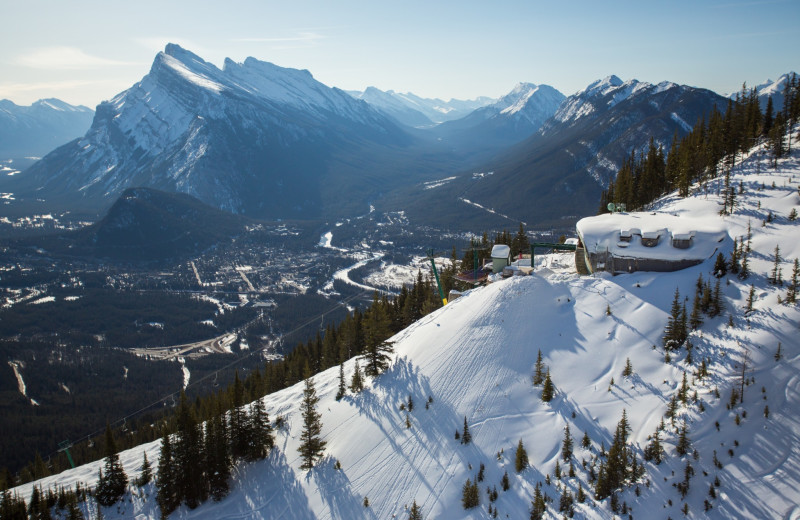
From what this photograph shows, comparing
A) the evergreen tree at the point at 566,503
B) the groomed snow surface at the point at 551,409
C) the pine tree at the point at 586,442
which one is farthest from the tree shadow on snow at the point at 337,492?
the pine tree at the point at 586,442

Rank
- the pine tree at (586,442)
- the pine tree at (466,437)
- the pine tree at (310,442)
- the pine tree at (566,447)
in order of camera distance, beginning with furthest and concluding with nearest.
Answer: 1. the pine tree at (310,442)
2. the pine tree at (466,437)
3. the pine tree at (586,442)
4. the pine tree at (566,447)

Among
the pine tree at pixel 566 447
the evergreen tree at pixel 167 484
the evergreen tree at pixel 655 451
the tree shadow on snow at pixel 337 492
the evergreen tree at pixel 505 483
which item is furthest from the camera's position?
the evergreen tree at pixel 167 484

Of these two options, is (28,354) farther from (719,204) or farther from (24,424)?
(719,204)

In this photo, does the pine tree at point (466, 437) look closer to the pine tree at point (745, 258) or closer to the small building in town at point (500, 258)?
the pine tree at point (745, 258)

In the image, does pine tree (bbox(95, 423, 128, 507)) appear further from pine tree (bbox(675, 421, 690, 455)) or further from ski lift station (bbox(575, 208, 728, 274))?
ski lift station (bbox(575, 208, 728, 274))

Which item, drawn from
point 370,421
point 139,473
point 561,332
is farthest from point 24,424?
point 561,332

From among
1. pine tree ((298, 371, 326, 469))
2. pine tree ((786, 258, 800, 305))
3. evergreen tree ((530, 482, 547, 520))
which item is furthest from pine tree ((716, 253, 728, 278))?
pine tree ((298, 371, 326, 469))
